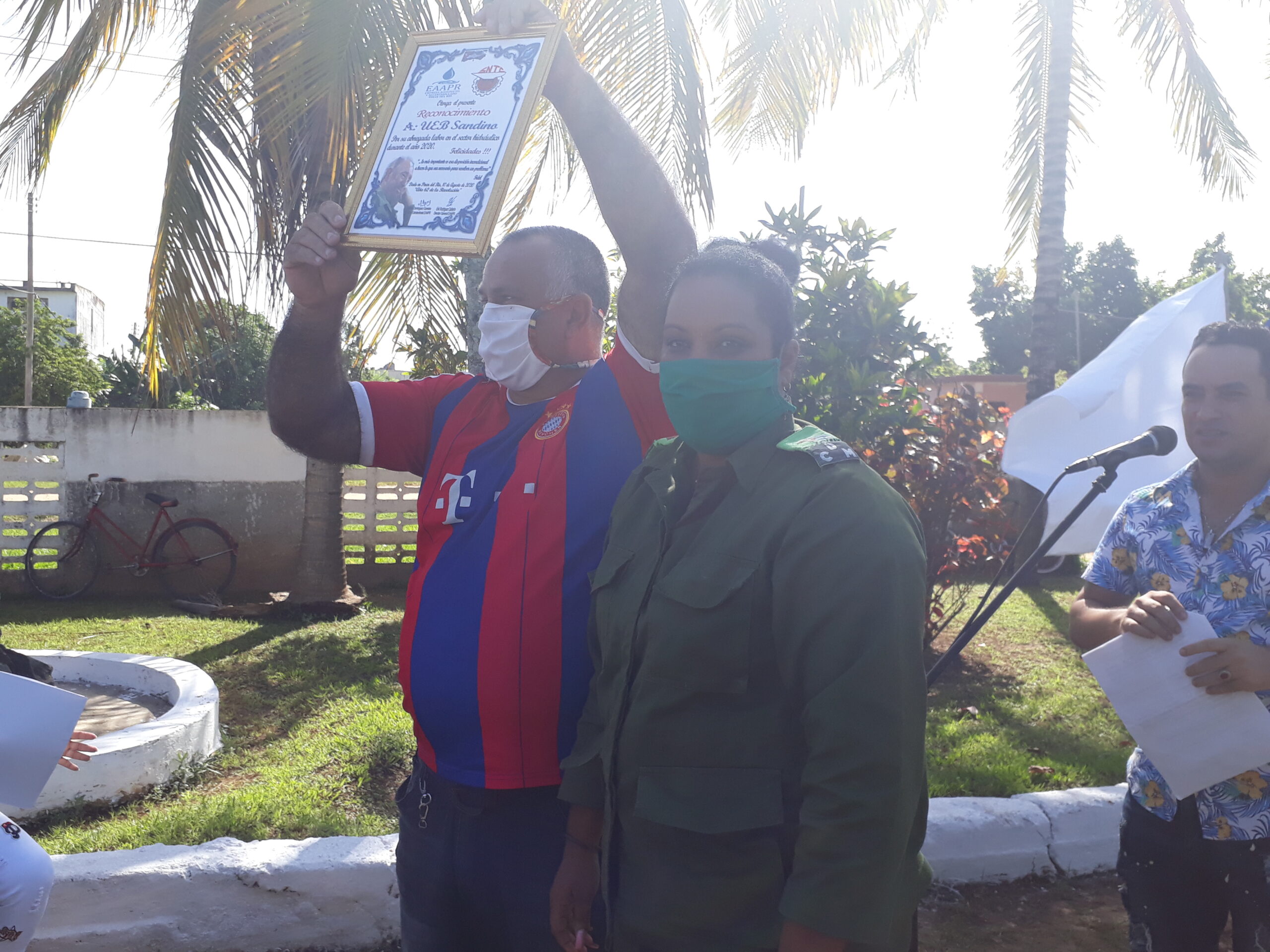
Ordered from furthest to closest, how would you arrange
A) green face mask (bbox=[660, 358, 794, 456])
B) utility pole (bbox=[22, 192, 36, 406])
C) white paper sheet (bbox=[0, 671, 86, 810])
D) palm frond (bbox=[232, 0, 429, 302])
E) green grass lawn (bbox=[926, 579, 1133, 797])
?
utility pole (bbox=[22, 192, 36, 406]), palm frond (bbox=[232, 0, 429, 302]), green grass lawn (bbox=[926, 579, 1133, 797]), white paper sheet (bbox=[0, 671, 86, 810]), green face mask (bbox=[660, 358, 794, 456])

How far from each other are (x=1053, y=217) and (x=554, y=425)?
863cm

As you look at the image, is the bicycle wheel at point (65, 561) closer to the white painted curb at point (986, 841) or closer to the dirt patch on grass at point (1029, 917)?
the white painted curb at point (986, 841)

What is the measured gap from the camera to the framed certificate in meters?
1.97

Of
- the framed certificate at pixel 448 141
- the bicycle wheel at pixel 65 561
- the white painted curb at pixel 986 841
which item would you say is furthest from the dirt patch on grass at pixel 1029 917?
the bicycle wheel at pixel 65 561

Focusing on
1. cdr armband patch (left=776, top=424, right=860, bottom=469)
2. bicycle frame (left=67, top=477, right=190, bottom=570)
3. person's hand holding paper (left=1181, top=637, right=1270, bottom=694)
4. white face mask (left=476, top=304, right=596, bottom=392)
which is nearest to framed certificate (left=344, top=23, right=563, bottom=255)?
white face mask (left=476, top=304, right=596, bottom=392)

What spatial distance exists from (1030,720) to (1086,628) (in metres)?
3.70

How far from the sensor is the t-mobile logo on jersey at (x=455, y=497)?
197cm

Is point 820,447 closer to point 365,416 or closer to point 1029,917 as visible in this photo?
point 365,416

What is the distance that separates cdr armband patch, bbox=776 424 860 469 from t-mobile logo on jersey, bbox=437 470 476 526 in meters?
0.70

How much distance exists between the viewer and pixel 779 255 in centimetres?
193

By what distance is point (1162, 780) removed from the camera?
89.0 inches

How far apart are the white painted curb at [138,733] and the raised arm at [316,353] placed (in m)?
2.11

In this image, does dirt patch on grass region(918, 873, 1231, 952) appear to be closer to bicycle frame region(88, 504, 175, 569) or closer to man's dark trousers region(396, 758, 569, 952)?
man's dark trousers region(396, 758, 569, 952)

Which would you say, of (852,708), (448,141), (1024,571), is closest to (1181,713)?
(1024,571)
